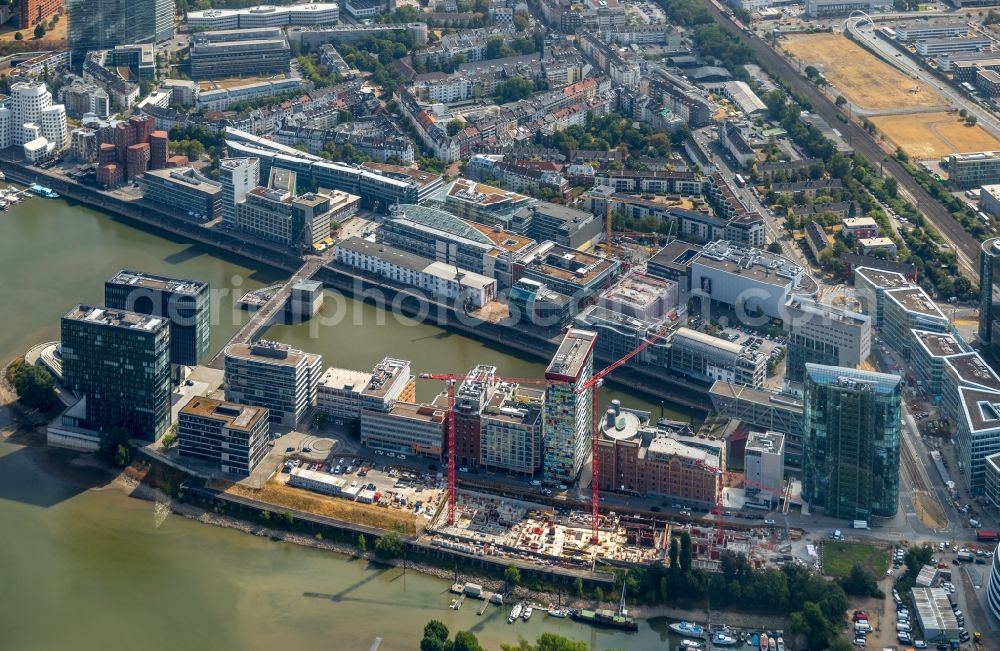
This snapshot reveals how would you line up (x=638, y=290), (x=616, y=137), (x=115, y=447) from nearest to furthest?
(x=115, y=447) → (x=638, y=290) → (x=616, y=137)

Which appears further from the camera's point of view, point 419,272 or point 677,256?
point 677,256

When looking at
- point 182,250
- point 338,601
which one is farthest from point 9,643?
point 182,250

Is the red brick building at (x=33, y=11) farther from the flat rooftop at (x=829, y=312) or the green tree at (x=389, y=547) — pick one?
the green tree at (x=389, y=547)

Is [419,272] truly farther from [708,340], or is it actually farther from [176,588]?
[176,588]

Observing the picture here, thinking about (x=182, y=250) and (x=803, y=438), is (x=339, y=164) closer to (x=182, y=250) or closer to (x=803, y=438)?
(x=182, y=250)

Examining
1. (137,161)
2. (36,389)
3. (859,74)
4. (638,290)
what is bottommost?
(36,389)

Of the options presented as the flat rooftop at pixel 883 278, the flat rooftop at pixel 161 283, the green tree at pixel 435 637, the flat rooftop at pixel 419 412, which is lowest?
the green tree at pixel 435 637

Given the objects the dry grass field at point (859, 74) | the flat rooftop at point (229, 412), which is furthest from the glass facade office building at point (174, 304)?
the dry grass field at point (859, 74)

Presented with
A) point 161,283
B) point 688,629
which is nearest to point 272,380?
point 161,283
